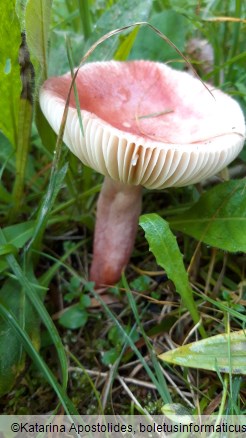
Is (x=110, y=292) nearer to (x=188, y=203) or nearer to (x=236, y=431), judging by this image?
(x=188, y=203)

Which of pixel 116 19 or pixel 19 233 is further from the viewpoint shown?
pixel 116 19

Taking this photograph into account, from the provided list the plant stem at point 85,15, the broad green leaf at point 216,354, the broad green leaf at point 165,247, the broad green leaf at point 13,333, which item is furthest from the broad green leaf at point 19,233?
the plant stem at point 85,15

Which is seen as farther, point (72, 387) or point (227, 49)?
point (227, 49)

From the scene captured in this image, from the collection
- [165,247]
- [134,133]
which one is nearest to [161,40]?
[134,133]

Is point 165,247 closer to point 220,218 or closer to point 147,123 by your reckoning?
point 220,218

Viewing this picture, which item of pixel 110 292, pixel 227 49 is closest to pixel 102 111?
pixel 110 292

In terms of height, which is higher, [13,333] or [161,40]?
[161,40]

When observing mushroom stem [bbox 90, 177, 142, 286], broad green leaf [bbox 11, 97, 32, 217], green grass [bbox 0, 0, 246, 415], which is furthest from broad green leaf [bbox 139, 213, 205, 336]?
broad green leaf [bbox 11, 97, 32, 217]
